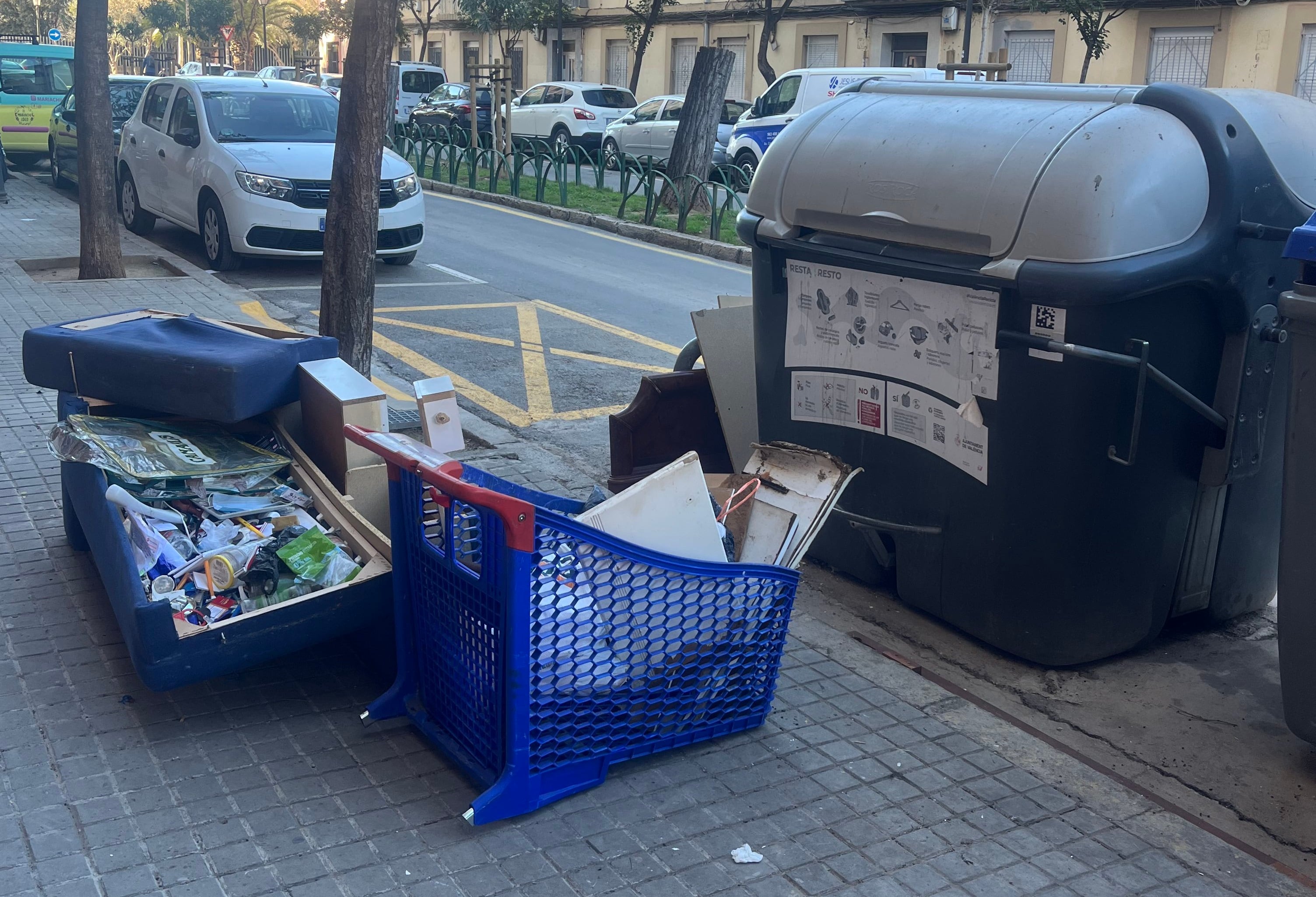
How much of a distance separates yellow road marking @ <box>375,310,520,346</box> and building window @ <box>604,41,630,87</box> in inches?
1264

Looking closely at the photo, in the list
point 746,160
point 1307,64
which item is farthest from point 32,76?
point 1307,64

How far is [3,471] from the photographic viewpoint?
5570 mm

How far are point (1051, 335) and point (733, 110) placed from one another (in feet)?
75.9

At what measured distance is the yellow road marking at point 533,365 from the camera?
7363 mm

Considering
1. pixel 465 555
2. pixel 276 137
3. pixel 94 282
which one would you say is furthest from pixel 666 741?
pixel 276 137

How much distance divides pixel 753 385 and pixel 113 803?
3.05 metres

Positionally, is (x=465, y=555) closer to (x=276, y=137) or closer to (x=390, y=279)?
(x=390, y=279)

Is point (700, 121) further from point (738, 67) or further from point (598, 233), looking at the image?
point (738, 67)

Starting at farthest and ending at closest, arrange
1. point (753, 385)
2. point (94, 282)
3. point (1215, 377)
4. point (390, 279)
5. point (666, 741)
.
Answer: point (390, 279), point (94, 282), point (753, 385), point (1215, 377), point (666, 741)

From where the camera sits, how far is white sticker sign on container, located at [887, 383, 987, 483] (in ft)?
13.1

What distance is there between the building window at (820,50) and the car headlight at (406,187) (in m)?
23.7

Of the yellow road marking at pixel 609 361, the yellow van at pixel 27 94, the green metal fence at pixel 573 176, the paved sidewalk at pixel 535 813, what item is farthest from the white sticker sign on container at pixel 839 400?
the yellow van at pixel 27 94

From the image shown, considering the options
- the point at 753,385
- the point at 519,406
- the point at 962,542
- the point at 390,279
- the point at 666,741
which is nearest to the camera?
the point at 666,741

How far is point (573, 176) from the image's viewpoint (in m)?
24.1
